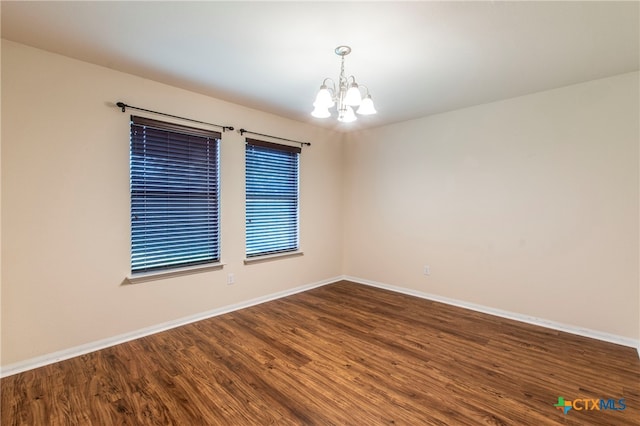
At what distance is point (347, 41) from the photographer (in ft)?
7.21

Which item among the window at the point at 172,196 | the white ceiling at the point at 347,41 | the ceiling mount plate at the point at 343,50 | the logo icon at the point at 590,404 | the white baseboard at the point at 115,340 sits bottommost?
the logo icon at the point at 590,404

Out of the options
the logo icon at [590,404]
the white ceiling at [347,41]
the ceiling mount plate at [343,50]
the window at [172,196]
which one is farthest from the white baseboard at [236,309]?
the ceiling mount plate at [343,50]

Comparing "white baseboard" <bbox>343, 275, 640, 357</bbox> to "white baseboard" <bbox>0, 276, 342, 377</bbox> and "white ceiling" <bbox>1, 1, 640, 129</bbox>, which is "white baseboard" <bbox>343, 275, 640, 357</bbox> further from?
"white ceiling" <bbox>1, 1, 640, 129</bbox>

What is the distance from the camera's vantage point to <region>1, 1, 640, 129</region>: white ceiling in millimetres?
1862

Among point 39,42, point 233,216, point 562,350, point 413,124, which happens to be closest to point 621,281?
point 562,350

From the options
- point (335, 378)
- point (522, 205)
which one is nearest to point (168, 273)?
point (335, 378)

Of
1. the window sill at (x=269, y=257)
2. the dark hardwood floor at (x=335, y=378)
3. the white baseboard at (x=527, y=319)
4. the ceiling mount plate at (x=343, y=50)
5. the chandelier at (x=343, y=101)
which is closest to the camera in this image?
the dark hardwood floor at (x=335, y=378)

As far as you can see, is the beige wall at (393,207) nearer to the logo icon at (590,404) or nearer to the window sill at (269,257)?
the window sill at (269,257)

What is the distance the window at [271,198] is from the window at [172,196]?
18.9 inches

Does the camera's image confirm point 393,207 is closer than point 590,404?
No

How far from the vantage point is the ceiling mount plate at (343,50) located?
226 cm

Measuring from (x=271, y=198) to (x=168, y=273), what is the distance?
1.57 meters

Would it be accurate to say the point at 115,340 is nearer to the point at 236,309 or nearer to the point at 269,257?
the point at 236,309

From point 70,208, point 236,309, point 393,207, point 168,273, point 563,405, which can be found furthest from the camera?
point 393,207
